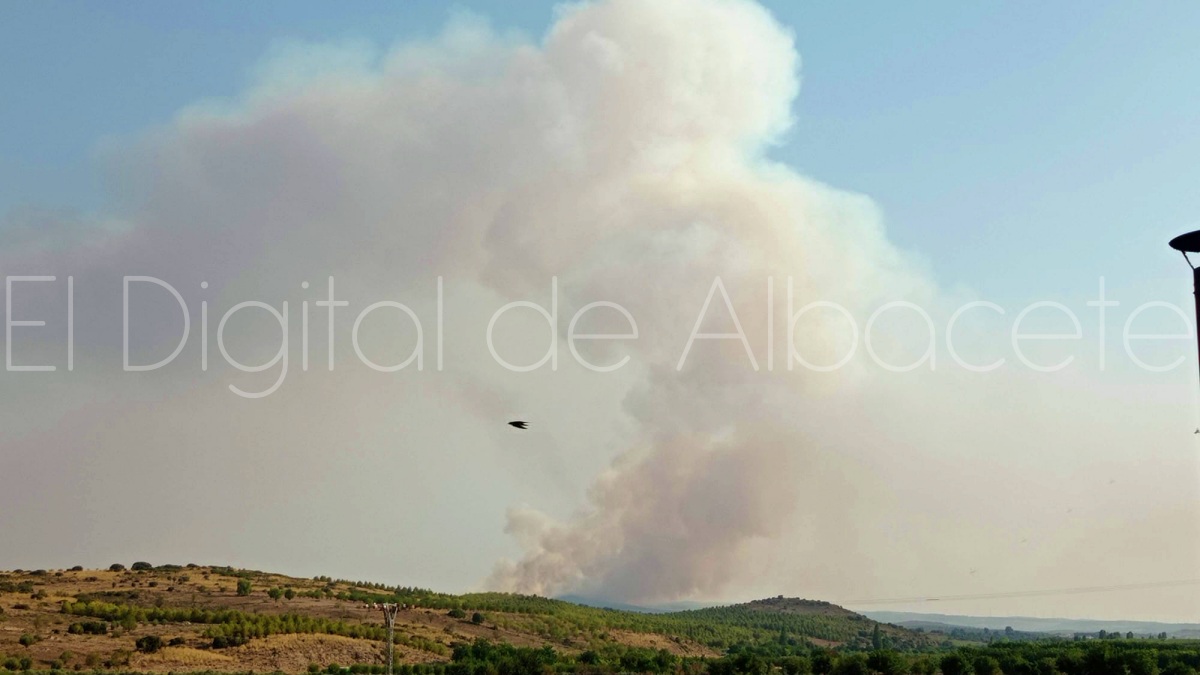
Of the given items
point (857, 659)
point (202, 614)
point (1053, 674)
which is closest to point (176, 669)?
point (202, 614)

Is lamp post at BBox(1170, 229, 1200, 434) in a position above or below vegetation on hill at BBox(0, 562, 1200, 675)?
above

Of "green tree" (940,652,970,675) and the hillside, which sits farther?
"green tree" (940,652,970,675)

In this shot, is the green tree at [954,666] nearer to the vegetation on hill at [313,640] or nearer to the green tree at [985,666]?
the vegetation on hill at [313,640]

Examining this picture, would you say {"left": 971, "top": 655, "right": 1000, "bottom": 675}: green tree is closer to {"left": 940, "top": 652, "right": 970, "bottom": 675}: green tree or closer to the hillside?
{"left": 940, "top": 652, "right": 970, "bottom": 675}: green tree

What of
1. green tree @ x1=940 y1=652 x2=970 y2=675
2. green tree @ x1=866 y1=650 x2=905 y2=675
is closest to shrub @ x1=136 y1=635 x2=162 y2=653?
green tree @ x1=866 y1=650 x2=905 y2=675

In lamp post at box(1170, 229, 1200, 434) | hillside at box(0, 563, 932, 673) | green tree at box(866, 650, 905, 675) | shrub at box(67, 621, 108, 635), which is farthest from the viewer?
green tree at box(866, 650, 905, 675)

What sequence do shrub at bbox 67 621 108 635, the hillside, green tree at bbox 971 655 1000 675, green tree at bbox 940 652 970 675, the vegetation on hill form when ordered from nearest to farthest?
1. the hillside
2. the vegetation on hill
3. shrub at bbox 67 621 108 635
4. green tree at bbox 940 652 970 675
5. green tree at bbox 971 655 1000 675

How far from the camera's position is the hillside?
123m

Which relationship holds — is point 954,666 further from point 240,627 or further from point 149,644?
point 149,644

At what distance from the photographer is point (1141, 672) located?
146500mm

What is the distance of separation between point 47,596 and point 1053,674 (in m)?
125

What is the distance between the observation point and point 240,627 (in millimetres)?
137000

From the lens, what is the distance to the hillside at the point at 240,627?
123375 mm

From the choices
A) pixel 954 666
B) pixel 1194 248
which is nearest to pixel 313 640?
pixel 954 666
